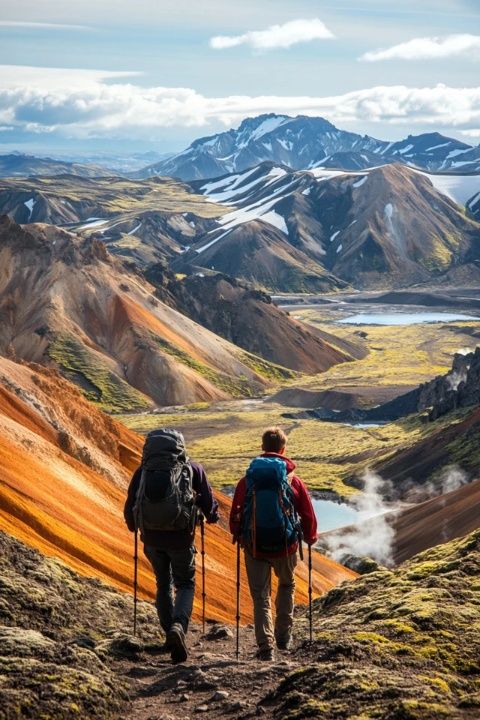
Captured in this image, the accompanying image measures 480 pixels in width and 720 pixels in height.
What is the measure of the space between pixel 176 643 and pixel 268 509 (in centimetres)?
217

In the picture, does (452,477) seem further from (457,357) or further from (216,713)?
(216,713)

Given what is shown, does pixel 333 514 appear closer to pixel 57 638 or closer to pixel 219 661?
pixel 219 661

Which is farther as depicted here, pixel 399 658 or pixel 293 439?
pixel 293 439

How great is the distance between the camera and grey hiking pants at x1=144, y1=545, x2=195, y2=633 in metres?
12.6

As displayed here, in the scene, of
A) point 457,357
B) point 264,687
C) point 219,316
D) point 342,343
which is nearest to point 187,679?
point 264,687

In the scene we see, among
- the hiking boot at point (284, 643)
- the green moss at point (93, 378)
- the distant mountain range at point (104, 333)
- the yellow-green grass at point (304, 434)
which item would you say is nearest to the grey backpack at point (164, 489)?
the hiking boot at point (284, 643)

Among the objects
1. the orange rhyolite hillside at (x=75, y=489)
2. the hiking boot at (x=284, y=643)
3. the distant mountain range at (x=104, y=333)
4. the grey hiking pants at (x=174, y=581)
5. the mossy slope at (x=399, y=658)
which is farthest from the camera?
the distant mountain range at (x=104, y=333)

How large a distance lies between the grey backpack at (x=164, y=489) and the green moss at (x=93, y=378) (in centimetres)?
10455

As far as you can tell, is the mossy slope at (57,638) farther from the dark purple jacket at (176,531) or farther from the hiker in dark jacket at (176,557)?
the dark purple jacket at (176,531)

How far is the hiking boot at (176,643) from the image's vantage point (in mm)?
12133

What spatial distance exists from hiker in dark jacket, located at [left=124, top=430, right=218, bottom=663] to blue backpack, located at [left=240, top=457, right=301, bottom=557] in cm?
72

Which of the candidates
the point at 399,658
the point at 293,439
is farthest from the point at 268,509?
the point at 293,439

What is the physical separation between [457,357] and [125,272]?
58.6 m

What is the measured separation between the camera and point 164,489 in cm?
1212
